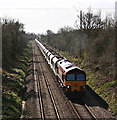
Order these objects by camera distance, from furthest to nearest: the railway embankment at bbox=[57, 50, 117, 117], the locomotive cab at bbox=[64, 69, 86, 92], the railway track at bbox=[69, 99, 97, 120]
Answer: the locomotive cab at bbox=[64, 69, 86, 92]
the railway embankment at bbox=[57, 50, 117, 117]
the railway track at bbox=[69, 99, 97, 120]

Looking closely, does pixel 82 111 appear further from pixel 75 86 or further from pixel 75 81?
pixel 75 81

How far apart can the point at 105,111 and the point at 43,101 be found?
6.37 metres

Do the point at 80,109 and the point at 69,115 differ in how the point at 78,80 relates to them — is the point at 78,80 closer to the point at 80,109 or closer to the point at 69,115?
the point at 80,109

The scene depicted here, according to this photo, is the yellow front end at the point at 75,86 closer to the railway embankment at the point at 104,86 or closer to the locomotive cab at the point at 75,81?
the locomotive cab at the point at 75,81

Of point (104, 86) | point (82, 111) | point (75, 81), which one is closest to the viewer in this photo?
point (82, 111)

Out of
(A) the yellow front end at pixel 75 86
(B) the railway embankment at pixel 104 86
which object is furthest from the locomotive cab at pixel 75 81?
(B) the railway embankment at pixel 104 86

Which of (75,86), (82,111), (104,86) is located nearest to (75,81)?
(75,86)

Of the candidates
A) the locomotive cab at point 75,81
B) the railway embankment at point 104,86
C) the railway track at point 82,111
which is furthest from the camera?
the locomotive cab at point 75,81

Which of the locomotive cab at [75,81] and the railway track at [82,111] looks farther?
the locomotive cab at [75,81]

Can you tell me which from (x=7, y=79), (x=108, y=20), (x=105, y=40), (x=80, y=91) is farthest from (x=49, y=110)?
(x=108, y=20)

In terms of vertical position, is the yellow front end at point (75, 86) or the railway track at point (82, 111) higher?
the yellow front end at point (75, 86)

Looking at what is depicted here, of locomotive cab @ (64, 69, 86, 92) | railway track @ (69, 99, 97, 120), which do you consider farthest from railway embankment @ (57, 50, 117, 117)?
locomotive cab @ (64, 69, 86, 92)

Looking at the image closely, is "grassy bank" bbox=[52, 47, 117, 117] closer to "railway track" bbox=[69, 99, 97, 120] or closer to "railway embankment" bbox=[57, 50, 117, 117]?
"railway embankment" bbox=[57, 50, 117, 117]

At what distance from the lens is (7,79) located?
24219 millimetres
